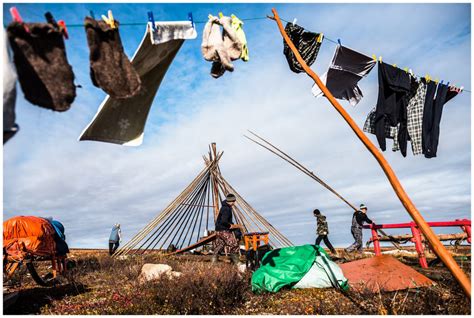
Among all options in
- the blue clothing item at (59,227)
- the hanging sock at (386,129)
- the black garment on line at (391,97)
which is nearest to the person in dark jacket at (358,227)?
Answer: the hanging sock at (386,129)

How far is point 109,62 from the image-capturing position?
3.02 meters

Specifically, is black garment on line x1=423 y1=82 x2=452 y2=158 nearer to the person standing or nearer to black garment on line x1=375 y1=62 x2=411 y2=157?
black garment on line x1=375 y1=62 x2=411 y2=157

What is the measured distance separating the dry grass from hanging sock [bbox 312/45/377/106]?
2.80 m

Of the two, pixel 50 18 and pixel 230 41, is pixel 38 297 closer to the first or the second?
pixel 50 18

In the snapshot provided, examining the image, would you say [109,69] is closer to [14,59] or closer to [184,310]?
[14,59]

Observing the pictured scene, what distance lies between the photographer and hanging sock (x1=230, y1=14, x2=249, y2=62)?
12.6ft

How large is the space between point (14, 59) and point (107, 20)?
0.82 meters

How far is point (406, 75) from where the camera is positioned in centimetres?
567

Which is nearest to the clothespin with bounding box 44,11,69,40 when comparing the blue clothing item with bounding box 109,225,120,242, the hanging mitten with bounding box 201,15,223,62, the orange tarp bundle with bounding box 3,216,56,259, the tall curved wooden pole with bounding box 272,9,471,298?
the hanging mitten with bounding box 201,15,223,62

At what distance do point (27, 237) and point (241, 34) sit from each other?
175 inches

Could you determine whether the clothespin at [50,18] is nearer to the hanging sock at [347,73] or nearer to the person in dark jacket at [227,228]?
the hanging sock at [347,73]

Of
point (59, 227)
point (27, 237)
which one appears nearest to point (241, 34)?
point (27, 237)

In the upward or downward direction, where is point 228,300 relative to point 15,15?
downward

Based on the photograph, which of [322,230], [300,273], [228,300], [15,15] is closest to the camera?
[15,15]
